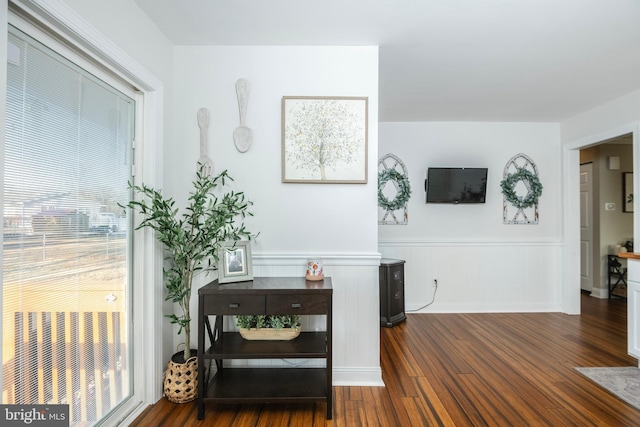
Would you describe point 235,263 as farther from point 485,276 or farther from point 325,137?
point 485,276

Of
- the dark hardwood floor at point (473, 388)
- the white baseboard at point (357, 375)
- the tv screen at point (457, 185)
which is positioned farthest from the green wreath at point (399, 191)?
the white baseboard at point (357, 375)

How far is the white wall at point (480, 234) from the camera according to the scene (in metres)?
4.05

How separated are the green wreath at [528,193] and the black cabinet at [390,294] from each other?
175 cm

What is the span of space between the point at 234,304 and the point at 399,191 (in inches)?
110

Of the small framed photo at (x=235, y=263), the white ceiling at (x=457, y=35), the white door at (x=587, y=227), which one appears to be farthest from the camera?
the white door at (x=587, y=227)

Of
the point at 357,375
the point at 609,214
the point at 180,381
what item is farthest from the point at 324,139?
the point at 609,214

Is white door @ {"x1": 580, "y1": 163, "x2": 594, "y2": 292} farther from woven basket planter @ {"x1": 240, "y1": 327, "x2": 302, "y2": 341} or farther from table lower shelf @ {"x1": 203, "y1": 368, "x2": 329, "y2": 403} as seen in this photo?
woven basket planter @ {"x1": 240, "y1": 327, "x2": 302, "y2": 341}

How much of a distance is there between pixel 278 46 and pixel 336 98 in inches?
22.9

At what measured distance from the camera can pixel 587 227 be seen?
5.00 meters

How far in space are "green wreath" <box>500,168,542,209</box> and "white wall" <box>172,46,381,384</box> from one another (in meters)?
2.66

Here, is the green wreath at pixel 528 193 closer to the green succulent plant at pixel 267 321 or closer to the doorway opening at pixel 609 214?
the doorway opening at pixel 609 214

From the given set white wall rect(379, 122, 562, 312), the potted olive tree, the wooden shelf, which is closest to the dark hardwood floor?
the potted olive tree

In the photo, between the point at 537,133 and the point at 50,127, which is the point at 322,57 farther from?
the point at 537,133

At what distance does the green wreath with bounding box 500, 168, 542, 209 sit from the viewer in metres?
3.99
